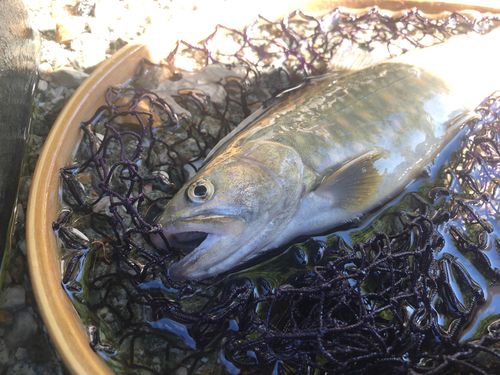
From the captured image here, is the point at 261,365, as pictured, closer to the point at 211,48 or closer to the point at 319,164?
the point at 319,164

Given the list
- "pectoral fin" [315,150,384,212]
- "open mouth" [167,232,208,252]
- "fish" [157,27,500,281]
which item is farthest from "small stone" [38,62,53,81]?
"pectoral fin" [315,150,384,212]

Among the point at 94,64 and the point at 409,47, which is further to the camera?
the point at 409,47

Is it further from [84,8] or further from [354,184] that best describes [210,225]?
[84,8]

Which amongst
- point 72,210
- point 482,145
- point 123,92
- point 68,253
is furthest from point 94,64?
point 482,145

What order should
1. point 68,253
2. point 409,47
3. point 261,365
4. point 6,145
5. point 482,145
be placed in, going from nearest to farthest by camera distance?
1. point 261,365
2. point 68,253
3. point 6,145
4. point 482,145
5. point 409,47

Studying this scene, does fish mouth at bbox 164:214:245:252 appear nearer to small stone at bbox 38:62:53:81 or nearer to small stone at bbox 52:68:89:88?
small stone at bbox 52:68:89:88

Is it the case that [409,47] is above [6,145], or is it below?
above

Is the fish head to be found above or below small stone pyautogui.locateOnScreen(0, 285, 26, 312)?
above
